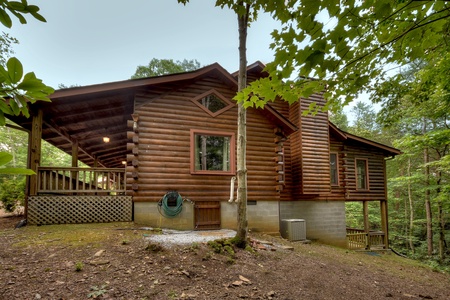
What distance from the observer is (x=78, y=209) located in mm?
7629

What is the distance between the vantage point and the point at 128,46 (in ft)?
235

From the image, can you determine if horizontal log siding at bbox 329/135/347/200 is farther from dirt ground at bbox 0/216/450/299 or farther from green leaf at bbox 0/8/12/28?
green leaf at bbox 0/8/12/28

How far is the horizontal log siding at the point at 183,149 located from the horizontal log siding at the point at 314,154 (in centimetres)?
263

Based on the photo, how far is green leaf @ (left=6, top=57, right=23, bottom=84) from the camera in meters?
0.85

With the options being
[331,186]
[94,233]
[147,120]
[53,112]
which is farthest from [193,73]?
[331,186]

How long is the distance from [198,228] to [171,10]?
284 feet

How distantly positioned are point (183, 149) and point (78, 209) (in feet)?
12.5

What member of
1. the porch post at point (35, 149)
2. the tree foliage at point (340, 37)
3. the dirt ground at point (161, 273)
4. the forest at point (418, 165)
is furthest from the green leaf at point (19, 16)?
the porch post at point (35, 149)

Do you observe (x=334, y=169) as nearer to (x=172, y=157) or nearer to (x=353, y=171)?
(x=353, y=171)

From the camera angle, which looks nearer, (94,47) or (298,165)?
(298,165)

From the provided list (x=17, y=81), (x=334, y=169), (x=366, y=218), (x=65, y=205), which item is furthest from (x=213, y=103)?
(x=366, y=218)

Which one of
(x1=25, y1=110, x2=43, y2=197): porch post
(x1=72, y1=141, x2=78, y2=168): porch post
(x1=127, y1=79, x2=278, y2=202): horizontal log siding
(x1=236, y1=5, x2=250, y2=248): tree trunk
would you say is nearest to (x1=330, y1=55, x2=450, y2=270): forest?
(x1=236, y1=5, x2=250, y2=248): tree trunk

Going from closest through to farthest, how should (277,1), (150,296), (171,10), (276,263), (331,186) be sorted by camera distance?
(277,1) → (150,296) → (276,263) → (331,186) → (171,10)

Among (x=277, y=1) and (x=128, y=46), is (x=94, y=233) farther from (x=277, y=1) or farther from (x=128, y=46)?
(x=128, y=46)
